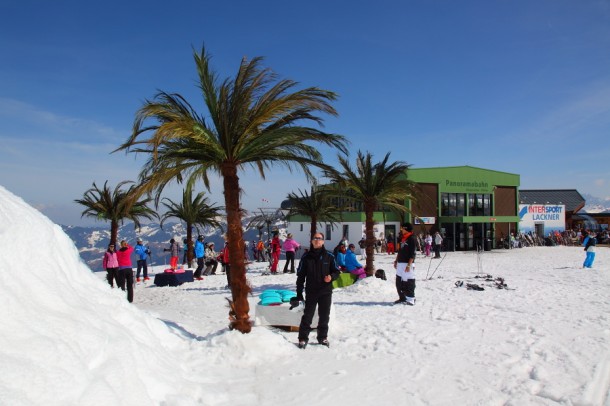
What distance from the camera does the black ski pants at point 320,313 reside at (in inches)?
243

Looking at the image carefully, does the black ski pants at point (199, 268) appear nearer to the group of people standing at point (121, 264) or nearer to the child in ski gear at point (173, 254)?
the child in ski gear at point (173, 254)

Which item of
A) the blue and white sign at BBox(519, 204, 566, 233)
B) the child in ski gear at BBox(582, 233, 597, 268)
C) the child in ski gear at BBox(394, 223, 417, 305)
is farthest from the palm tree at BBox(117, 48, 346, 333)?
the blue and white sign at BBox(519, 204, 566, 233)

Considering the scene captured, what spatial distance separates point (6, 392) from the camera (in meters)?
2.99

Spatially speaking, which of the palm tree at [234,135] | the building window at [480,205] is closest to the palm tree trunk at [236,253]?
the palm tree at [234,135]

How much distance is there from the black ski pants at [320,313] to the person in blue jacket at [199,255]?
1121 cm

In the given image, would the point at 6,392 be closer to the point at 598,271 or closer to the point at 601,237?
the point at 598,271

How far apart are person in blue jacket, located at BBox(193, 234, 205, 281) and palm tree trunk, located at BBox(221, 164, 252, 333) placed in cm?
1053

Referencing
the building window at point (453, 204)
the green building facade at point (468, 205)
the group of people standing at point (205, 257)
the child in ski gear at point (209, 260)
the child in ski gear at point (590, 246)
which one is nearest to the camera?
the group of people standing at point (205, 257)

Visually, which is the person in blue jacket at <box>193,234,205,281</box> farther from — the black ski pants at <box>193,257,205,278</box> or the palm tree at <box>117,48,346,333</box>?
the palm tree at <box>117,48,346,333</box>

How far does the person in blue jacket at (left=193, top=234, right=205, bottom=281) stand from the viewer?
1662 cm

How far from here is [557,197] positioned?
5475 centimetres

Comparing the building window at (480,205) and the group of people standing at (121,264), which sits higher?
the building window at (480,205)

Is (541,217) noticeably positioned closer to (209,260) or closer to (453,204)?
(453,204)

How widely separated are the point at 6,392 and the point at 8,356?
0.42 meters
